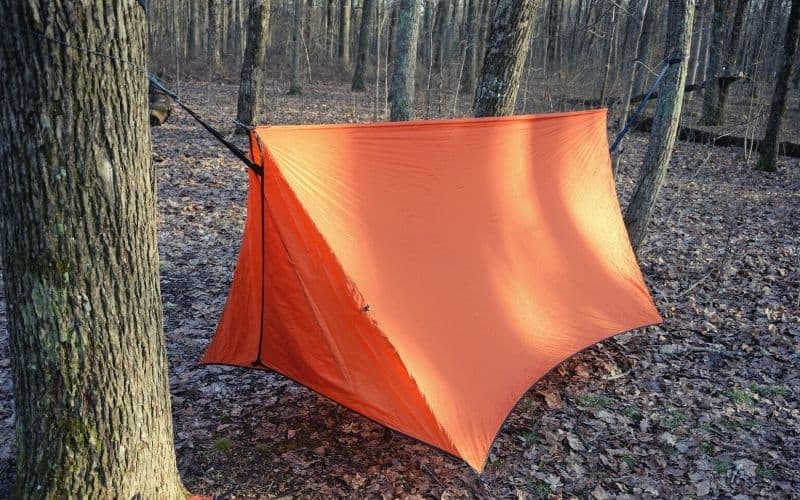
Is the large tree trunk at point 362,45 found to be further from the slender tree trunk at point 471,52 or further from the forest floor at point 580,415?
the forest floor at point 580,415

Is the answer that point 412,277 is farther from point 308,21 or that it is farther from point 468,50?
point 308,21

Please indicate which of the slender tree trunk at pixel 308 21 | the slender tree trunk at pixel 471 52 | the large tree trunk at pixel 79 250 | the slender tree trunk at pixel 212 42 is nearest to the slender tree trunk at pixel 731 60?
the slender tree trunk at pixel 471 52

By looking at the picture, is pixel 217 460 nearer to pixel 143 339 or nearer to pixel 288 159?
pixel 143 339

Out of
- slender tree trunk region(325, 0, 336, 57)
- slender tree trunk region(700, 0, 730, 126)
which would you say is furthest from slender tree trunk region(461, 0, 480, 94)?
slender tree trunk region(700, 0, 730, 126)

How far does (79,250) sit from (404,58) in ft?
28.5

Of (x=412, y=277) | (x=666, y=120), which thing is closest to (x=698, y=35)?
(x=666, y=120)

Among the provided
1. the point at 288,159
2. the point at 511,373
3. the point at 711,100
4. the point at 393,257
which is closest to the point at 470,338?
the point at 511,373

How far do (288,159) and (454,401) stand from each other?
166cm

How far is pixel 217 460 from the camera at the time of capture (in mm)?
3455

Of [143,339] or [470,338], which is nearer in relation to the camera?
[143,339]

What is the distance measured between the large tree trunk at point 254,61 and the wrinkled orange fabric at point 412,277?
7328mm

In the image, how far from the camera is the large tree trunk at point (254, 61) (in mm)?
10531

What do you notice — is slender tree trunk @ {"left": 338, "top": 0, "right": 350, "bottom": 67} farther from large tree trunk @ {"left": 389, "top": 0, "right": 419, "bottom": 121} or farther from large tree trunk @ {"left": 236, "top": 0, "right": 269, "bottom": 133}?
large tree trunk @ {"left": 389, "top": 0, "right": 419, "bottom": 121}

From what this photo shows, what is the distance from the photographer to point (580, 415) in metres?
4.10
